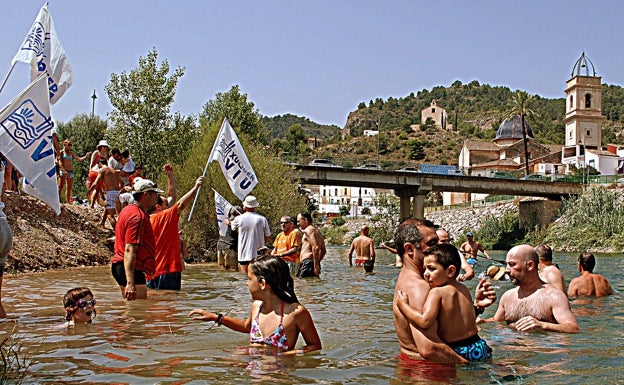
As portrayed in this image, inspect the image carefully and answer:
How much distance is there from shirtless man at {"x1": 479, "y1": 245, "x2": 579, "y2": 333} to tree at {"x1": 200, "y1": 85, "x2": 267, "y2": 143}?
55574 millimetres

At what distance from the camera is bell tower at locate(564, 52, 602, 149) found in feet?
323

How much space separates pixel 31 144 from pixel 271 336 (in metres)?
4.75

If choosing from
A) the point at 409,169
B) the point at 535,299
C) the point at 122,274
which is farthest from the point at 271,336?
the point at 409,169

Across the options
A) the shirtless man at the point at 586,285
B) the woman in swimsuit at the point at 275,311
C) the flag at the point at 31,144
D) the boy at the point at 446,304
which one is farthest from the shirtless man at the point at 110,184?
the boy at the point at 446,304

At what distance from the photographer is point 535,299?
8031 mm

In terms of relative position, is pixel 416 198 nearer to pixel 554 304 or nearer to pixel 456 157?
pixel 554 304

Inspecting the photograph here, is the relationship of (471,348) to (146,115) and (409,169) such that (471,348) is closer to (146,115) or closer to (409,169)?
(146,115)

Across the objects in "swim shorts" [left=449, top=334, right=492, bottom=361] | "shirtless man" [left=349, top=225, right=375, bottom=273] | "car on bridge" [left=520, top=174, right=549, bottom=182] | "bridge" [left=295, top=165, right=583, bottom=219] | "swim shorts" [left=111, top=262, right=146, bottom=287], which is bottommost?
"swim shorts" [left=449, top=334, right=492, bottom=361]

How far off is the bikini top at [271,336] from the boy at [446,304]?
1.15 meters

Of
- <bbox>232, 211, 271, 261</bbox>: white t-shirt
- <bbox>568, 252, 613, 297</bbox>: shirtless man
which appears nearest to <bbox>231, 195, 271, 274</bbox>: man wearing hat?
<bbox>232, 211, 271, 261</bbox>: white t-shirt

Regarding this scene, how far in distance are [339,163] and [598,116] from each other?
190ft

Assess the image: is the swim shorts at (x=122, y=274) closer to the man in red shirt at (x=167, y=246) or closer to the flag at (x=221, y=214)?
the man in red shirt at (x=167, y=246)

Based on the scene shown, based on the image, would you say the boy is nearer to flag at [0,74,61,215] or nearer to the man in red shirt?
the man in red shirt

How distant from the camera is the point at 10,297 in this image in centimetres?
1158
